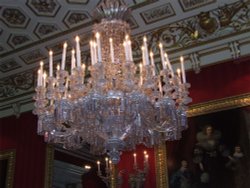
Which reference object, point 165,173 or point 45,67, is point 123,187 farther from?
point 45,67

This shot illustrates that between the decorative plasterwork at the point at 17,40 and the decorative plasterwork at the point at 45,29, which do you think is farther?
the decorative plasterwork at the point at 17,40

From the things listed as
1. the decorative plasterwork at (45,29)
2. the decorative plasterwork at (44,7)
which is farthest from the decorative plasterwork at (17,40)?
the decorative plasterwork at (44,7)

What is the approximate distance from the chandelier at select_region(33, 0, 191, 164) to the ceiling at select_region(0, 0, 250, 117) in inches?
75.6

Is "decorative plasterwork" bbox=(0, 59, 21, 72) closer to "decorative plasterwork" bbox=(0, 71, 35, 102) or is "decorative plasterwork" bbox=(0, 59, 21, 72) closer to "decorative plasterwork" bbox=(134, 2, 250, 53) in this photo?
"decorative plasterwork" bbox=(0, 71, 35, 102)

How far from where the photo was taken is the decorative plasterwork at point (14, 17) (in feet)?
25.0

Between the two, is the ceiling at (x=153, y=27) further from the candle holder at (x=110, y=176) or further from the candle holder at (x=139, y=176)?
the candle holder at (x=110, y=176)

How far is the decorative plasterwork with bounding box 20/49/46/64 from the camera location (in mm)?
8750

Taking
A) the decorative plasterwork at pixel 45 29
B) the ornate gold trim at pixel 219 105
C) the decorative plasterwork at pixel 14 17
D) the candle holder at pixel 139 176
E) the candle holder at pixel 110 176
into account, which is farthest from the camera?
the decorative plasterwork at pixel 45 29

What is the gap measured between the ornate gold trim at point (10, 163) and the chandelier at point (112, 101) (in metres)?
3.48

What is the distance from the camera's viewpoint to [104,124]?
18.6 ft

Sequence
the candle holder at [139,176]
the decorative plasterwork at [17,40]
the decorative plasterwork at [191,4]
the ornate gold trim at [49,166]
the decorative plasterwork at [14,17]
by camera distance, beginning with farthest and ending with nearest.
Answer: the ornate gold trim at [49,166] < the decorative plasterwork at [17,40] < the candle holder at [139,176] < the decorative plasterwork at [14,17] < the decorative plasterwork at [191,4]

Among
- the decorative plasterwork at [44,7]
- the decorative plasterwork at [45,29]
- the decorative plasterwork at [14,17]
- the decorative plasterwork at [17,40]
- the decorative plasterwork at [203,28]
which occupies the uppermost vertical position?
the decorative plasterwork at [44,7]

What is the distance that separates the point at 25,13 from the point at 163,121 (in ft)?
11.2

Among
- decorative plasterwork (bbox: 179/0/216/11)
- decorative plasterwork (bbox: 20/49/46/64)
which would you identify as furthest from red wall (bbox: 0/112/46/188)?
decorative plasterwork (bbox: 179/0/216/11)
